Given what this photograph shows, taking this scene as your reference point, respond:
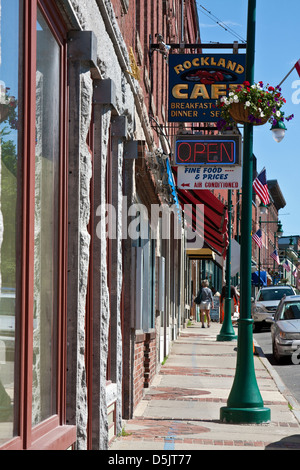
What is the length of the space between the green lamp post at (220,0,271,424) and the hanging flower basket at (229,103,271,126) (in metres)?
0.15

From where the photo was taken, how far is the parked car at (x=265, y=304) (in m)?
31.5

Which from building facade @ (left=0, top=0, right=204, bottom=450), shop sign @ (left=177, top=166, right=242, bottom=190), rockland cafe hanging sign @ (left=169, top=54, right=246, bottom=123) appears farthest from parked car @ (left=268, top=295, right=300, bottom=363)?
building facade @ (left=0, top=0, right=204, bottom=450)

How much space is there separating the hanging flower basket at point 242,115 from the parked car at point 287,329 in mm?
9251

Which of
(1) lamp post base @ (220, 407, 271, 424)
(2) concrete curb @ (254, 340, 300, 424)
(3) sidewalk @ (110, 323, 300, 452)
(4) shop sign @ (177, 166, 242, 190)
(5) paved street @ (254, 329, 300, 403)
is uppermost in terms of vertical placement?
(4) shop sign @ (177, 166, 242, 190)

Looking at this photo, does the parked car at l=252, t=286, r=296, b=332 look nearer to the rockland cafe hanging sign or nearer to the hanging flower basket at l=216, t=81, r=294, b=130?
the rockland cafe hanging sign

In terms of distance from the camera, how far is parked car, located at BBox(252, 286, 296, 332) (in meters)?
31.5

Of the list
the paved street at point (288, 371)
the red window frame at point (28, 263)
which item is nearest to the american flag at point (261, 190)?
the paved street at point (288, 371)

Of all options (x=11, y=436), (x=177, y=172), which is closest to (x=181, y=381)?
(x=177, y=172)

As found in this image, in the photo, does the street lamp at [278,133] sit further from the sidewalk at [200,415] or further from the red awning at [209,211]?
the red awning at [209,211]

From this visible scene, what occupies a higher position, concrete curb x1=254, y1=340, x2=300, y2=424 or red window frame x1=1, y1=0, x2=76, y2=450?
red window frame x1=1, y1=0, x2=76, y2=450

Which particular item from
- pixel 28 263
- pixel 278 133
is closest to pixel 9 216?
pixel 28 263

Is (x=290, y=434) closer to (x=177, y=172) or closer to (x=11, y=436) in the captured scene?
(x=11, y=436)

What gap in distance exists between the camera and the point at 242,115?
10781 millimetres

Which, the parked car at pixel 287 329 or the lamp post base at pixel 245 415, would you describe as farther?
the parked car at pixel 287 329
